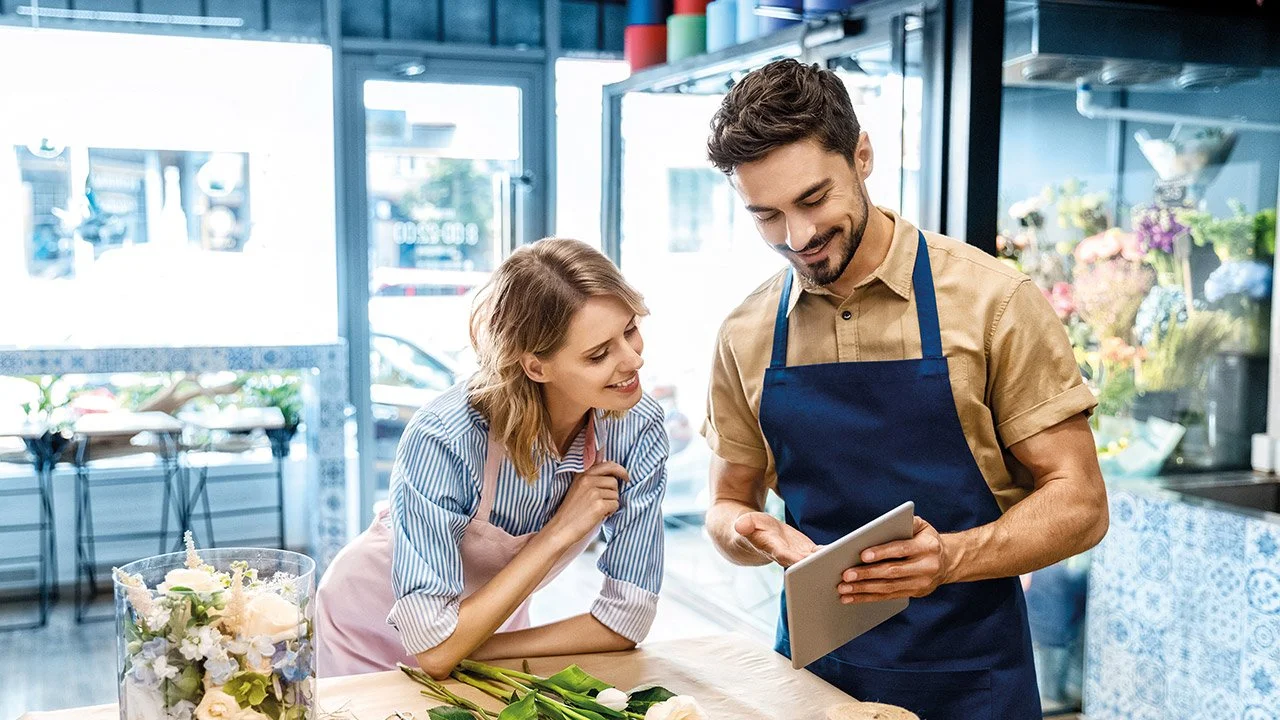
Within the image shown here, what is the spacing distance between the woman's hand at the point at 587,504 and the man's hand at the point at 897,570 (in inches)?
21.5

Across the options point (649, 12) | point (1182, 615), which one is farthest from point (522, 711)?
point (649, 12)

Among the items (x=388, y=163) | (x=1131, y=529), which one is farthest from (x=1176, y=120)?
(x=388, y=163)

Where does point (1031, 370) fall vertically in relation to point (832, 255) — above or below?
below

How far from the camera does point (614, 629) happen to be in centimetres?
188

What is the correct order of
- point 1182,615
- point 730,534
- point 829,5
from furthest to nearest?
point 829,5 → point 1182,615 → point 730,534

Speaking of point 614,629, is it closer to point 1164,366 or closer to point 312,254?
point 1164,366

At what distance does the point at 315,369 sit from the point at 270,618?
3.99 m

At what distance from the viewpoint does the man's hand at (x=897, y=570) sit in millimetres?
1454

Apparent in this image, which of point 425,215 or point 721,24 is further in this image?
point 425,215

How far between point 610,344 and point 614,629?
0.47 metres

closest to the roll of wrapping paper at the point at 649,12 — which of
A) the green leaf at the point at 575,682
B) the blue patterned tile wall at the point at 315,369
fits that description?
the blue patterned tile wall at the point at 315,369

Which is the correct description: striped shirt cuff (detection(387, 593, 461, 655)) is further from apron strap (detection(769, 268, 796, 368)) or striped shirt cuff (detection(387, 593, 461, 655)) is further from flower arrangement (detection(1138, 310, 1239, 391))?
flower arrangement (detection(1138, 310, 1239, 391))

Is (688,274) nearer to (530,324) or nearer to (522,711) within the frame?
(530,324)

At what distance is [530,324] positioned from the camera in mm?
1897
